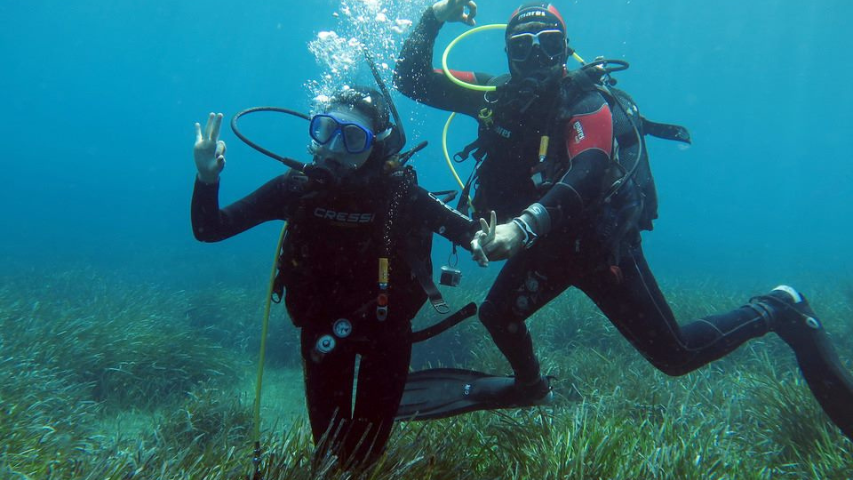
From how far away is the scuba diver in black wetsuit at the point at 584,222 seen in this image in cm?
299

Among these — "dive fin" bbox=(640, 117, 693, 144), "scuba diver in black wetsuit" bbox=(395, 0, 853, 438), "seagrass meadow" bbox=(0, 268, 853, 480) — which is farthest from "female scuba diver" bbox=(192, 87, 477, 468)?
"dive fin" bbox=(640, 117, 693, 144)

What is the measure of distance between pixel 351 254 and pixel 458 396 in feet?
5.91

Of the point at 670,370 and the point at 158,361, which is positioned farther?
the point at 158,361

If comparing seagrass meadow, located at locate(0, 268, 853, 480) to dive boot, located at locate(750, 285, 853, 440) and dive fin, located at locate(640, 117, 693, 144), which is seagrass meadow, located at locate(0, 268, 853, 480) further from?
dive fin, located at locate(640, 117, 693, 144)

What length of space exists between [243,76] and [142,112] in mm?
70595

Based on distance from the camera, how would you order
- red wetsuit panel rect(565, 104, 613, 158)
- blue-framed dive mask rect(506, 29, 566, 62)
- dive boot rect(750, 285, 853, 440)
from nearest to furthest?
1. red wetsuit panel rect(565, 104, 613, 158)
2. dive boot rect(750, 285, 853, 440)
3. blue-framed dive mask rect(506, 29, 566, 62)

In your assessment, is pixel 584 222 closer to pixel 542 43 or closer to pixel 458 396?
pixel 542 43

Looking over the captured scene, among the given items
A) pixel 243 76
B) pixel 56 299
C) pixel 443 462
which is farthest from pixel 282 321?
pixel 243 76

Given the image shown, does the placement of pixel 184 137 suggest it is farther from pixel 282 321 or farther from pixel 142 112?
pixel 282 321

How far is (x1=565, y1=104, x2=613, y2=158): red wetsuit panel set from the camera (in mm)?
2932

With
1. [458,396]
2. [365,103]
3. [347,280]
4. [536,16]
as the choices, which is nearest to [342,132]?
[365,103]

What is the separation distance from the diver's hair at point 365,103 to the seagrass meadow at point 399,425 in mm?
2148

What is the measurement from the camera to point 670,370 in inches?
136

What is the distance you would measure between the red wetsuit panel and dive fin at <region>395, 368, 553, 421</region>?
6.62ft
